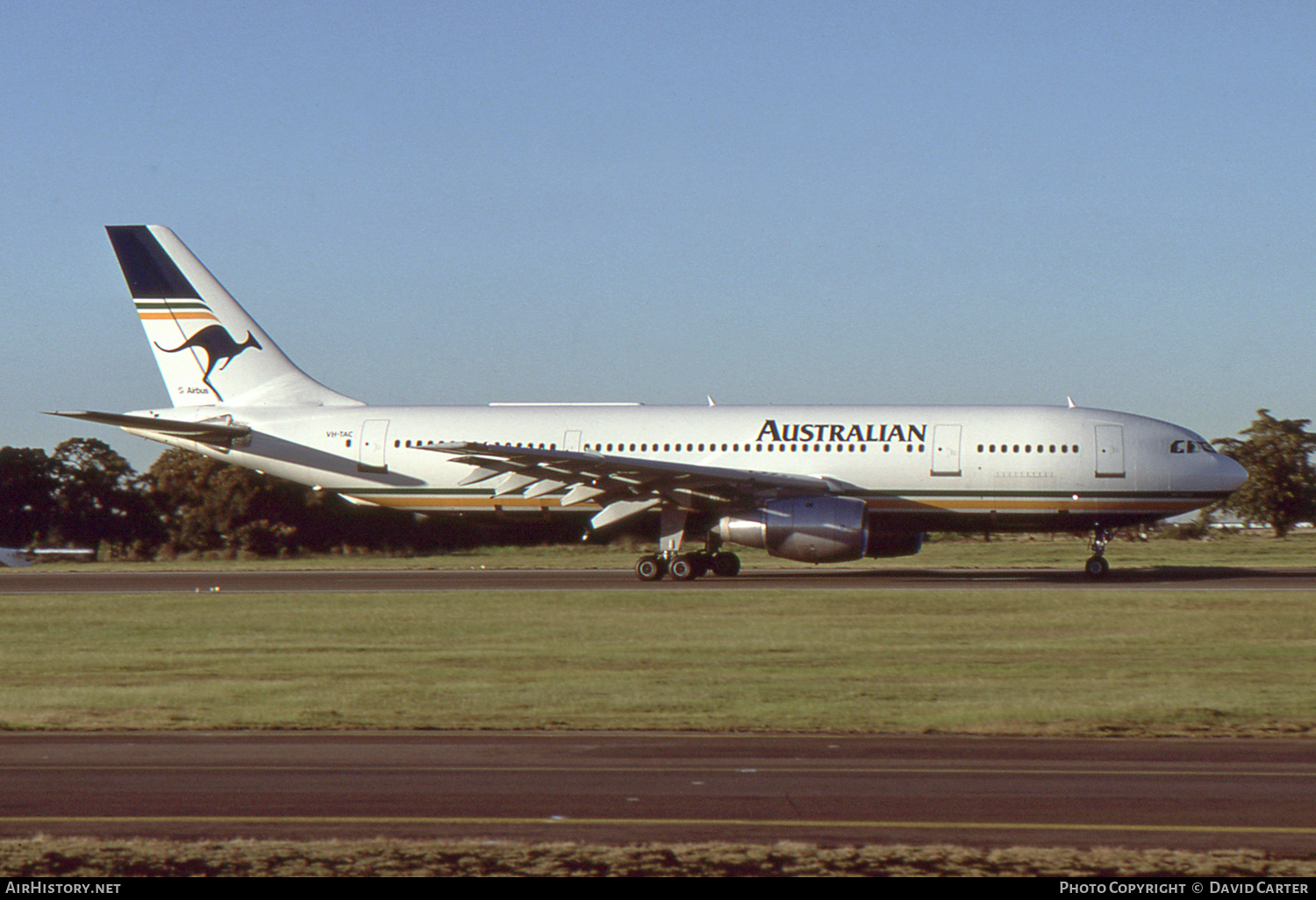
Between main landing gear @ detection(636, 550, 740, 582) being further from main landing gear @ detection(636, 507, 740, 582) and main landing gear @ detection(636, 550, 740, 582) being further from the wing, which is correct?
the wing

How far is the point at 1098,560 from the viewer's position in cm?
3762

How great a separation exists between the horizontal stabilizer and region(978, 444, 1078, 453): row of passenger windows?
73.3 feet

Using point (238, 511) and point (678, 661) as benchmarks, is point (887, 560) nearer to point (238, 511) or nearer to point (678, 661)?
point (678, 661)

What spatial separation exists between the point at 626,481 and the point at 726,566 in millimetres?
4529

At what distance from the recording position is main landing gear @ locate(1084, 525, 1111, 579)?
37281mm

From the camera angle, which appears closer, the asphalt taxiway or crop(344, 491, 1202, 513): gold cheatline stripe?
the asphalt taxiway

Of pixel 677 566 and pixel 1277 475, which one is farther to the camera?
pixel 1277 475

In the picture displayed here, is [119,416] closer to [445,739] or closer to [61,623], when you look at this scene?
[61,623]

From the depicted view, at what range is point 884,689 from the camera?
58.2ft

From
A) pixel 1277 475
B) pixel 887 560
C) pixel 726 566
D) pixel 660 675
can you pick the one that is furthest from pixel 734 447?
pixel 1277 475

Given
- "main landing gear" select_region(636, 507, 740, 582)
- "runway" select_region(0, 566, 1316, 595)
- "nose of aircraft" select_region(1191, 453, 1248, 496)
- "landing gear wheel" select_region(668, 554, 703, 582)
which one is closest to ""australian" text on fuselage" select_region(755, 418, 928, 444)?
"main landing gear" select_region(636, 507, 740, 582)

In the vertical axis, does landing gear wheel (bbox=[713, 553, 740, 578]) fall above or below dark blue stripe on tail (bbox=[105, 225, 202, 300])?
below

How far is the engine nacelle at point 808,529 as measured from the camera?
35.6 meters
